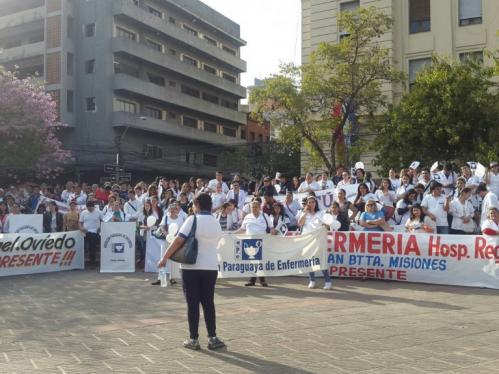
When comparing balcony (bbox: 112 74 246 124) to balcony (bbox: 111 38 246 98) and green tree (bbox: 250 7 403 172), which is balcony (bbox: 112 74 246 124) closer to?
balcony (bbox: 111 38 246 98)

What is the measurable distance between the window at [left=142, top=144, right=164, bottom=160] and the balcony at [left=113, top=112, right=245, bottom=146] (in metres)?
1.62

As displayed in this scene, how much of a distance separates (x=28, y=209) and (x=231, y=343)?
14675 mm

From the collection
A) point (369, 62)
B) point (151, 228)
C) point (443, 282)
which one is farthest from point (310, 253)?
point (369, 62)

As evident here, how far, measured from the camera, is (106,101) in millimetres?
50781

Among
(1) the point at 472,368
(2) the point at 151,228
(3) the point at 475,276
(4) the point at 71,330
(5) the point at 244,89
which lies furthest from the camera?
(5) the point at 244,89

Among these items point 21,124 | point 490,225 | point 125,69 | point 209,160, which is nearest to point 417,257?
point 490,225

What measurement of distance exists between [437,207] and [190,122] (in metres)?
50.4

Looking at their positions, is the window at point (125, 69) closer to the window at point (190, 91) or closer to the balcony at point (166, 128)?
the balcony at point (166, 128)

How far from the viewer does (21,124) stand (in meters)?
33.0

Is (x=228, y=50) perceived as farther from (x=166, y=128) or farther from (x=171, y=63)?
(x=166, y=128)

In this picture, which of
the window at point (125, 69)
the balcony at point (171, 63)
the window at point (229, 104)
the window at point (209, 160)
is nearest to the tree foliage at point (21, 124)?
the balcony at point (171, 63)

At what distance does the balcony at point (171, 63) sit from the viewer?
166 feet

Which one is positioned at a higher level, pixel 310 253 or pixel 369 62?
pixel 369 62

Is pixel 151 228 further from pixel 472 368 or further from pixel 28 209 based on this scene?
pixel 472 368
